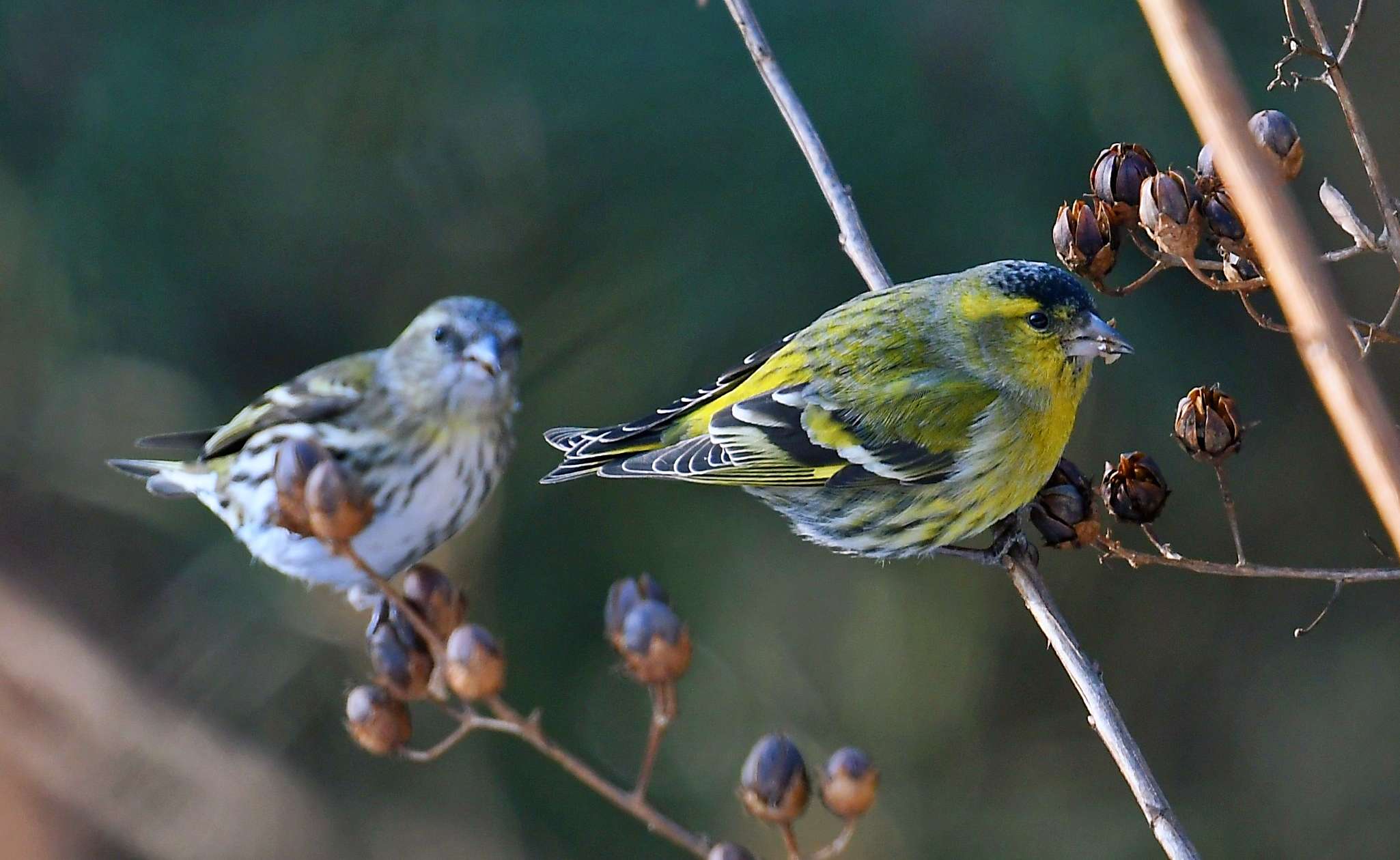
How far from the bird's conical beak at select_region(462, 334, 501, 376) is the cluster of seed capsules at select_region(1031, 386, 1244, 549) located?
3.52ft

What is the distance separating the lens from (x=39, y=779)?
506 cm

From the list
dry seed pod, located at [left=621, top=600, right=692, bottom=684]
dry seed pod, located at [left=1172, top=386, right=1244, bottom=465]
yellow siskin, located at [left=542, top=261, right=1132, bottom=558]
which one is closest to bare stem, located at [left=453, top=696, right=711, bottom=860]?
dry seed pod, located at [left=621, top=600, right=692, bottom=684]

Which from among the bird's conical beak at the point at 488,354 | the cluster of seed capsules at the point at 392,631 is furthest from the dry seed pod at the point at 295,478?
the bird's conical beak at the point at 488,354

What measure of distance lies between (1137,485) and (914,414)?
2.52 ft

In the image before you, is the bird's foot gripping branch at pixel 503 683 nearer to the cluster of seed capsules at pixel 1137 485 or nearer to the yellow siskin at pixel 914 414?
the cluster of seed capsules at pixel 1137 485

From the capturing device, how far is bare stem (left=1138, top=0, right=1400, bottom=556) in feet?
2.12

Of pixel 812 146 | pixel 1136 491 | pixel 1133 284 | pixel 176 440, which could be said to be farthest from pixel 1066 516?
pixel 176 440

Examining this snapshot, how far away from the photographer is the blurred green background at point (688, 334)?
12.1 ft

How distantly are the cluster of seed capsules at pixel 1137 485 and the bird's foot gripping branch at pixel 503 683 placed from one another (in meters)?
0.64

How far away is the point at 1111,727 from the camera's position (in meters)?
1.81

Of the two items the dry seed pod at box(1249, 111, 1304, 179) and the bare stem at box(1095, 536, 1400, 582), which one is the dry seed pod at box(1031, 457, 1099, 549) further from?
the dry seed pod at box(1249, 111, 1304, 179)

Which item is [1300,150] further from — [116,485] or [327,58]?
[116,485]

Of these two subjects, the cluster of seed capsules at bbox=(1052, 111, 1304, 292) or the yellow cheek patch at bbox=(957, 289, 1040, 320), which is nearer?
the cluster of seed capsules at bbox=(1052, 111, 1304, 292)

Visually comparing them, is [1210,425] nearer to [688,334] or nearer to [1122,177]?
[1122,177]
